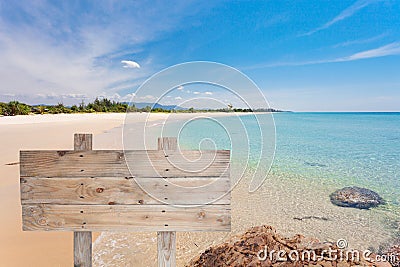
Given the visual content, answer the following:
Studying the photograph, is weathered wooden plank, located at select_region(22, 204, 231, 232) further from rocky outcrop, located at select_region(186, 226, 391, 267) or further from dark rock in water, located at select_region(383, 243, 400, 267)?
dark rock in water, located at select_region(383, 243, 400, 267)

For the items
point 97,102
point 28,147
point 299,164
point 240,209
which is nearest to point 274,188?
point 240,209

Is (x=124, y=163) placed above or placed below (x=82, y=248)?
above

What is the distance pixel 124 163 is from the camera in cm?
194

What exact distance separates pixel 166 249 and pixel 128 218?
0.40m

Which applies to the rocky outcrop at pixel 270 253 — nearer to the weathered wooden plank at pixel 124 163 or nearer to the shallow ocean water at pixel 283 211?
the shallow ocean water at pixel 283 211

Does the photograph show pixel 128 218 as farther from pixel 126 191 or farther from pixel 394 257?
pixel 394 257

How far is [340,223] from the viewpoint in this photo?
4602 mm

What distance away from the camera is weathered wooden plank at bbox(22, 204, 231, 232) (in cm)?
196

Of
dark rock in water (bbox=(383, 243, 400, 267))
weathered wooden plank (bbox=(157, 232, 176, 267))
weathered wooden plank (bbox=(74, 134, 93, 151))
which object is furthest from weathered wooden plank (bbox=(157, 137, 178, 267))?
dark rock in water (bbox=(383, 243, 400, 267))

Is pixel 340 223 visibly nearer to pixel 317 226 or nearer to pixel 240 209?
pixel 317 226

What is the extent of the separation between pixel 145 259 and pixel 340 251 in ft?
7.23

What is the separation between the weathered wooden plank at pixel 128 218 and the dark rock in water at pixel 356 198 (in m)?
4.82

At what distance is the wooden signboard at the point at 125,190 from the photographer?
194 centimetres

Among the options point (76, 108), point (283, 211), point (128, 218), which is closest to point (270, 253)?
point (128, 218)
